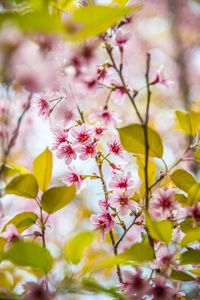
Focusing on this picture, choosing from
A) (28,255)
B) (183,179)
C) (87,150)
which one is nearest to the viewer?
(28,255)

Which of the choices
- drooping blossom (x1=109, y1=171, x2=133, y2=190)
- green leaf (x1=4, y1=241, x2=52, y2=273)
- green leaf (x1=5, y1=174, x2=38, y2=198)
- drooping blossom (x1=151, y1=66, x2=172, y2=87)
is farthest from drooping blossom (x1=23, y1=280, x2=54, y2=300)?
drooping blossom (x1=151, y1=66, x2=172, y2=87)

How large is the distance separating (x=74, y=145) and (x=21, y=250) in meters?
0.37

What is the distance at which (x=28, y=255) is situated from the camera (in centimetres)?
41

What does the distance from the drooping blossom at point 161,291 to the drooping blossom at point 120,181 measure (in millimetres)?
238

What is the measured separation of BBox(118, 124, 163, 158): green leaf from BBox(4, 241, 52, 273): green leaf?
264 mm

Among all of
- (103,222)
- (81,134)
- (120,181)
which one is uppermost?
(81,134)

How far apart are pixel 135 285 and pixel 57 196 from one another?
23cm

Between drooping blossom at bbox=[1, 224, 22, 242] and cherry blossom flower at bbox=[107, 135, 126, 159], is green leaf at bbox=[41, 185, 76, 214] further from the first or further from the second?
cherry blossom flower at bbox=[107, 135, 126, 159]

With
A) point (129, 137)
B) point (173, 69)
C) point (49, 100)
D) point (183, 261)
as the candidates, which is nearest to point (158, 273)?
point (183, 261)

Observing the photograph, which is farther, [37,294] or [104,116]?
[104,116]

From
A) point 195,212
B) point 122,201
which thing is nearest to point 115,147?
point 122,201

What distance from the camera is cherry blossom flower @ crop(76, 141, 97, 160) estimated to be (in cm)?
73

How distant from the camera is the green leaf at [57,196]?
1.96 ft

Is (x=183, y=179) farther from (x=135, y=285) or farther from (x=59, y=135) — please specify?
(x=59, y=135)
